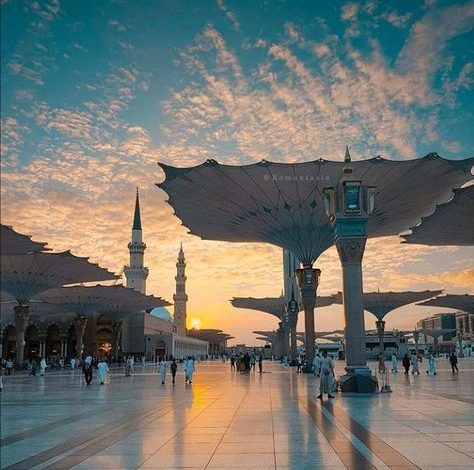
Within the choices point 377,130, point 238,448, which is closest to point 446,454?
point 238,448

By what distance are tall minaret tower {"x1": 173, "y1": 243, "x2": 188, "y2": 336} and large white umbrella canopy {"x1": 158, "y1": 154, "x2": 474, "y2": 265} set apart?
9679 centimetres

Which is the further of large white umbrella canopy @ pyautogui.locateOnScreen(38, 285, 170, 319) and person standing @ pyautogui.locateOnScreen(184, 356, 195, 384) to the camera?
large white umbrella canopy @ pyautogui.locateOnScreen(38, 285, 170, 319)

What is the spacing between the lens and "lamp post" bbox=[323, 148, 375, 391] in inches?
822

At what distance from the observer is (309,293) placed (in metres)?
37.4

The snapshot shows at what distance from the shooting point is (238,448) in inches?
338

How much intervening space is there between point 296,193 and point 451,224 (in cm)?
866

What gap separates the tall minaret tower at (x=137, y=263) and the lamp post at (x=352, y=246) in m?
90.4

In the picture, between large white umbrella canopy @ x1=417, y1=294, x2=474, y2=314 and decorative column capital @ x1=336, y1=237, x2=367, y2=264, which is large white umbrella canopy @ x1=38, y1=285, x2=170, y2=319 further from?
decorative column capital @ x1=336, y1=237, x2=367, y2=264

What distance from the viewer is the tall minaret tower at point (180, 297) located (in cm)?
13362

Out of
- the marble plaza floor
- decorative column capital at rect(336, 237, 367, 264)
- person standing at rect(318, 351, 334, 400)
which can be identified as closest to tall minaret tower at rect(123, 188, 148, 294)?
decorative column capital at rect(336, 237, 367, 264)

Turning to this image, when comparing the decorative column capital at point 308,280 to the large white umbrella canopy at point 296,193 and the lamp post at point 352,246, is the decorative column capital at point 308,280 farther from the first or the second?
the lamp post at point 352,246

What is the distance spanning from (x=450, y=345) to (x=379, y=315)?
424ft

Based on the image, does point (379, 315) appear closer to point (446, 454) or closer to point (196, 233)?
point (196, 233)

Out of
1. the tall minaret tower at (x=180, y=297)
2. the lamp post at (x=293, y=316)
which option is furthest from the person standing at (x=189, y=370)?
the tall minaret tower at (x=180, y=297)
